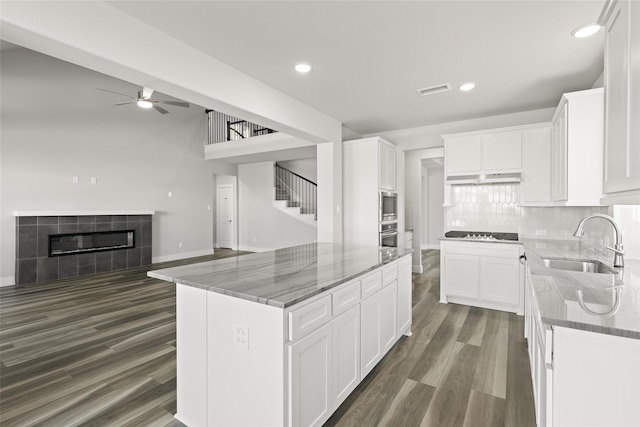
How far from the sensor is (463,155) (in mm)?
4445

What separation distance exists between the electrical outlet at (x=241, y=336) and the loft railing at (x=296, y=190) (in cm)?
658

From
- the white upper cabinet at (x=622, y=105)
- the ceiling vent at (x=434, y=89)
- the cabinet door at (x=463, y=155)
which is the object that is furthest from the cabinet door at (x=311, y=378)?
the cabinet door at (x=463, y=155)

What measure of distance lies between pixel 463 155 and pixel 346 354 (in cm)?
351

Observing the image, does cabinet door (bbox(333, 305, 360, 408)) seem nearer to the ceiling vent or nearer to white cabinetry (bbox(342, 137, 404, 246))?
the ceiling vent

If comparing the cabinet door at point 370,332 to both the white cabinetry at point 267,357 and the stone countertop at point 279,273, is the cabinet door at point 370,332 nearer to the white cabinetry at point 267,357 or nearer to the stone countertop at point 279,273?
the white cabinetry at point 267,357

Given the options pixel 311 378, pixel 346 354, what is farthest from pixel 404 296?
pixel 311 378

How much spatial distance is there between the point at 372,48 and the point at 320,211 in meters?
2.74

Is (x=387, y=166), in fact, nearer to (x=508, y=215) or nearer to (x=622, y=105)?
(x=508, y=215)

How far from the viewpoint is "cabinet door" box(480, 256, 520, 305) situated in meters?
3.80

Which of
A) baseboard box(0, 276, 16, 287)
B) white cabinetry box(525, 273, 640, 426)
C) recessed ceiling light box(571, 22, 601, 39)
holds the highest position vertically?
recessed ceiling light box(571, 22, 601, 39)

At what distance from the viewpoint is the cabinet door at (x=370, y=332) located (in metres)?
2.24

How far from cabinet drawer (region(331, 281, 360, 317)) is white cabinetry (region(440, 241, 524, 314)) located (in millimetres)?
2572

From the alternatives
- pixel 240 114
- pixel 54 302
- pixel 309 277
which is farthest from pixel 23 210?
pixel 309 277

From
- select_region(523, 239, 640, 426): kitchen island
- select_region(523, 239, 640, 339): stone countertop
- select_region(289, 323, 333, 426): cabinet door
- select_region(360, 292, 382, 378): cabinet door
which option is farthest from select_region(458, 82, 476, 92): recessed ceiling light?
select_region(289, 323, 333, 426): cabinet door
